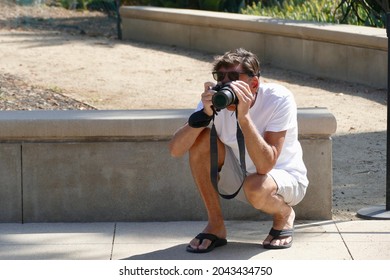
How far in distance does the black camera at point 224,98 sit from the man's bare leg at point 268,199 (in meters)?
0.49

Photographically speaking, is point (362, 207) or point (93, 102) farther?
point (93, 102)

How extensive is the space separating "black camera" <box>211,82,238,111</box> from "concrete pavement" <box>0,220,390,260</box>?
910mm

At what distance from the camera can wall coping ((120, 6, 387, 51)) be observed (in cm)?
1120

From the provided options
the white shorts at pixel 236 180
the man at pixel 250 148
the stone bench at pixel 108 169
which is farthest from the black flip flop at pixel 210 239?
the stone bench at pixel 108 169

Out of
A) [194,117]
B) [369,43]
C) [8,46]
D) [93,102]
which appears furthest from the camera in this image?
[8,46]

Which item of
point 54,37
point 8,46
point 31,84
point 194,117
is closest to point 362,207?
point 194,117

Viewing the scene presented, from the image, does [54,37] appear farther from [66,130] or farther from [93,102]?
[66,130]

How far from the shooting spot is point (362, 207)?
6.49 meters

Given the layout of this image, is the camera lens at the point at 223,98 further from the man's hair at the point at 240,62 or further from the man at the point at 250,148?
the man's hair at the point at 240,62

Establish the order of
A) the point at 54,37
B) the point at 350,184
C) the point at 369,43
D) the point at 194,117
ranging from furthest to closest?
the point at 54,37, the point at 369,43, the point at 350,184, the point at 194,117

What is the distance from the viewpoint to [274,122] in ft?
16.6

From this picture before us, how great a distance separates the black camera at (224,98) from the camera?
4707 mm

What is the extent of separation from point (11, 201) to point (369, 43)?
20.6 feet

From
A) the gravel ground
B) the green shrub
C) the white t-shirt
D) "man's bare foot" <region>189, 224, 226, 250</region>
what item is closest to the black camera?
the white t-shirt
